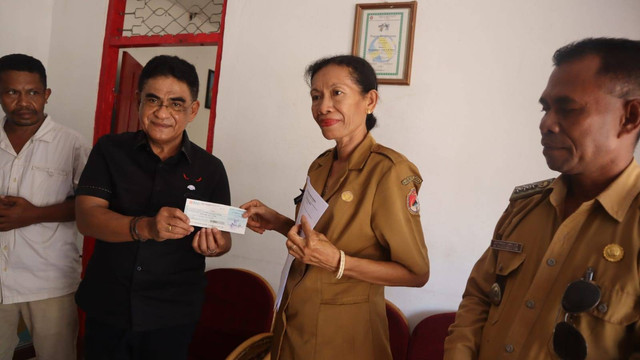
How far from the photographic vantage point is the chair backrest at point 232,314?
87.6 inches

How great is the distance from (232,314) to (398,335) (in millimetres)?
1020

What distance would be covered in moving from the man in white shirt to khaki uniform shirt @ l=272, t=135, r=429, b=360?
1.47 metres

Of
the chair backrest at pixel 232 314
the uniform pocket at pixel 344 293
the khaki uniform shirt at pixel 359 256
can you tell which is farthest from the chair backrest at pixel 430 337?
the uniform pocket at pixel 344 293

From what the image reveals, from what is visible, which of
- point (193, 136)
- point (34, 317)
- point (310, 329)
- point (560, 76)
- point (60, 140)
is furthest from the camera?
point (193, 136)

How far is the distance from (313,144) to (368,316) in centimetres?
141

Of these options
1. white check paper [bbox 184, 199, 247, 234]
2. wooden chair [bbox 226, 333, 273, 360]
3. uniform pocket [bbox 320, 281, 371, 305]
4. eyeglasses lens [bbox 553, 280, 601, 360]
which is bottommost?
wooden chair [bbox 226, 333, 273, 360]

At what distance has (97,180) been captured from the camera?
1.41 meters

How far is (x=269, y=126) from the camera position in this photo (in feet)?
8.16

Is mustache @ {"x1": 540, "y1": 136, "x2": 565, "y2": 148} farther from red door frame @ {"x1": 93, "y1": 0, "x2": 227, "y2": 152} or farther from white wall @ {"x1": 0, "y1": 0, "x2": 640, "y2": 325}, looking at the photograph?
red door frame @ {"x1": 93, "y1": 0, "x2": 227, "y2": 152}

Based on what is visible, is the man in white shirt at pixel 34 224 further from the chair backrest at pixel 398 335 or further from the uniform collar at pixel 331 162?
the chair backrest at pixel 398 335

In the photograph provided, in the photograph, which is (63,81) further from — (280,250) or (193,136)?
(280,250)

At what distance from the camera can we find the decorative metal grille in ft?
10.6

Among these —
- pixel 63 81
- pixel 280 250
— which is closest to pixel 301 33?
pixel 280 250

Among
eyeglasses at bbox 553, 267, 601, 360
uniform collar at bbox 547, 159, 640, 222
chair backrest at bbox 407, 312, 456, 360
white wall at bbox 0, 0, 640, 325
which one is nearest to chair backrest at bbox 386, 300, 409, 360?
chair backrest at bbox 407, 312, 456, 360
